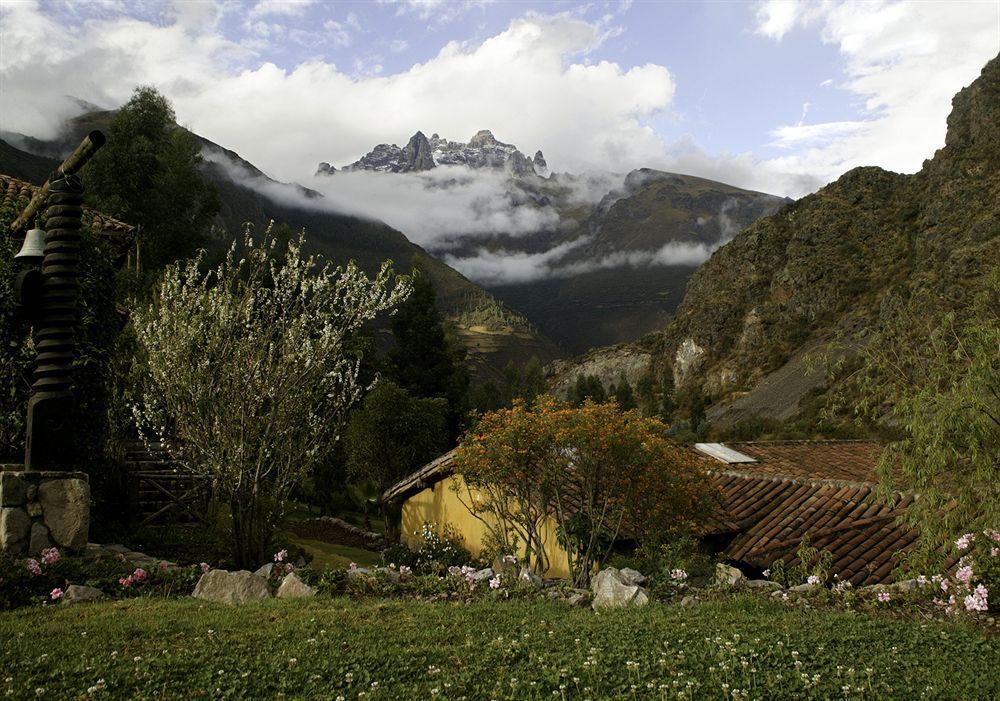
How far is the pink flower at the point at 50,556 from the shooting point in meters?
8.44

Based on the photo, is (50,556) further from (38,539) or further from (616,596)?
(616,596)

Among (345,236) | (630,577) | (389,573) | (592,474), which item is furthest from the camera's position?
(345,236)

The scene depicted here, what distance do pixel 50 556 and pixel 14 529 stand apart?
56 centimetres

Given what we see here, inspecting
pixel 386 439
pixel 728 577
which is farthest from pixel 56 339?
pixel 386 439

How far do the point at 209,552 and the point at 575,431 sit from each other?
21.9 feet

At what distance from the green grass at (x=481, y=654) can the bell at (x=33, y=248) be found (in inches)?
189

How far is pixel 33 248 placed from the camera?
31.3 feet

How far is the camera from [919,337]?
29.7 ft

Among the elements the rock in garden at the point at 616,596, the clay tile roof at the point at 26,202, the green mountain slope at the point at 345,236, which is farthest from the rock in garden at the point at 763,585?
the green mountain slope at the point at 345,236

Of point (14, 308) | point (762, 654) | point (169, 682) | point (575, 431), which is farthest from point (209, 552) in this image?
point (762, 654)

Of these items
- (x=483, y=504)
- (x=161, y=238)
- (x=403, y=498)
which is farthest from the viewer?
(x=161, y=238)

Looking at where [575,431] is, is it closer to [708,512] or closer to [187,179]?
[708,512]

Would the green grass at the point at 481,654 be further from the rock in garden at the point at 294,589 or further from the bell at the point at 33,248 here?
the bell at the point at 33,248

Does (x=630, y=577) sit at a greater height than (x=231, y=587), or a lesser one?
lesser
